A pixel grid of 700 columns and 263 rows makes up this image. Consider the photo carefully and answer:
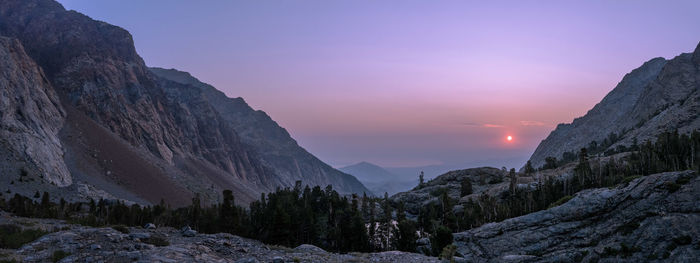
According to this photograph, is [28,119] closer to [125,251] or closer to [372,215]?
[372,215]

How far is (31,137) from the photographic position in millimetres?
128125

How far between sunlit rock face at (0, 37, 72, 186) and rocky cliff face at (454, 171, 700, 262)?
124288 mm

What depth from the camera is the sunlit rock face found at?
118 metres

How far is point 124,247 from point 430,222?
5578cm

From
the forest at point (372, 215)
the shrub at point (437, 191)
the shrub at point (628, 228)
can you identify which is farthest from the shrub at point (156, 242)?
the shrub at point (437, 191)

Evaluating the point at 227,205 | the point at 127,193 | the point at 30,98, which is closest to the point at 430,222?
the point at 227,205

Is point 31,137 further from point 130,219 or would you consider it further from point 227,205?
point 227,205

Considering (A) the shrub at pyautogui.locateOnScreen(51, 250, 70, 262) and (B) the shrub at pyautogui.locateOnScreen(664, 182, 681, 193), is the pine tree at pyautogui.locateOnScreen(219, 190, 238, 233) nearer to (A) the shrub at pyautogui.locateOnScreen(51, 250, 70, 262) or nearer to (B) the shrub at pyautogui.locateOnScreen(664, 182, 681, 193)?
(A) the shrub at pyautogui.locateOnScreen(51, 250, 70, 262)

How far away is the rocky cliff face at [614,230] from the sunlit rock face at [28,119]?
12429 cm

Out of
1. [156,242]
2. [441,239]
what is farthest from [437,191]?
[156,242]

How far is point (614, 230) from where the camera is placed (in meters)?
35.4

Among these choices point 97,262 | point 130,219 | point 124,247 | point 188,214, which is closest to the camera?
point 97,262

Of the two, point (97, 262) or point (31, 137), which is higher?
point (31, 137)

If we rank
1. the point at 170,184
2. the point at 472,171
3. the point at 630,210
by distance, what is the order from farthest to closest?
the point at 170,184 → the point at 472,171 → the point at 630,210
